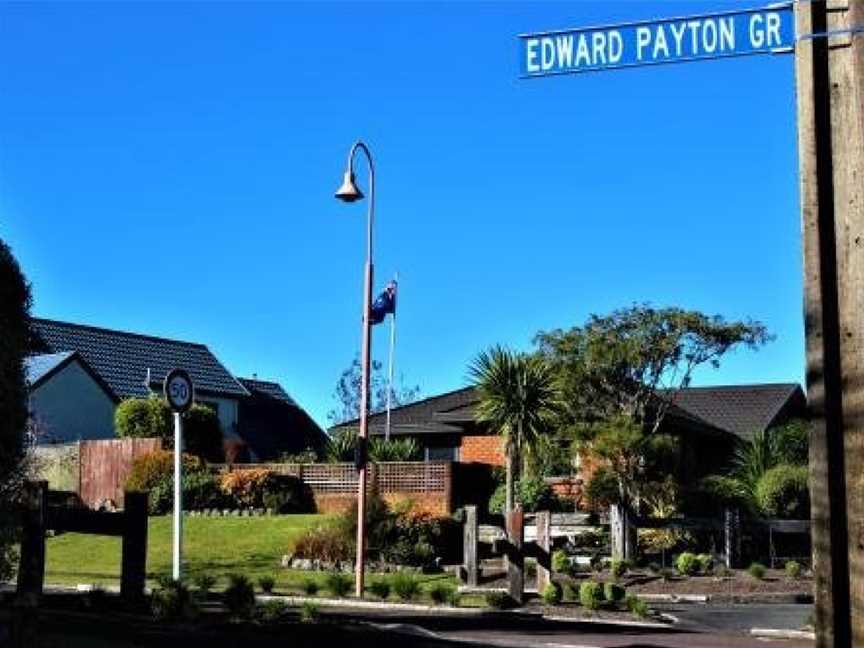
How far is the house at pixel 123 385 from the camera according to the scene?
1800 inches

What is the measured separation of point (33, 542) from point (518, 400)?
19.4m

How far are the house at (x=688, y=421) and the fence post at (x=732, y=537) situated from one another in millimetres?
10232

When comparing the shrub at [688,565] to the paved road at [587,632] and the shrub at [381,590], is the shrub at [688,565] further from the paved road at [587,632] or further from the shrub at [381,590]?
the shrub at [381,590]

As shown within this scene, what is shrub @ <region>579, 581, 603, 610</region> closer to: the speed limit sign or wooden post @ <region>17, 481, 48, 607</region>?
the speed limit sign

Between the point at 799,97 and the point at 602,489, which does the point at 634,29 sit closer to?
the point at 799,97

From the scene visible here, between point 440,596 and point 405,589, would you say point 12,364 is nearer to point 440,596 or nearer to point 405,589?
point 440,596

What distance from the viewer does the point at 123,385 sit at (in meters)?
49.5

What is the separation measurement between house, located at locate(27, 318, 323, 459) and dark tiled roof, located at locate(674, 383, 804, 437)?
1819 cm

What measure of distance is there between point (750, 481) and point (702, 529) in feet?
21.8

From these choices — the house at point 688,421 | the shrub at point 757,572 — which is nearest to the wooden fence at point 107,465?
the house at point 688,421

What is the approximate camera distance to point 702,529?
76.8 feet

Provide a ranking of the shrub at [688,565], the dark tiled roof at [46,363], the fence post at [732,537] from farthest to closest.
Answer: the dark tiled roof at [46,363], the fence post at [732,537], the shrub at [688,565]

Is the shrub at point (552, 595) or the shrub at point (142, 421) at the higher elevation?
the shrub at point (142, 421)

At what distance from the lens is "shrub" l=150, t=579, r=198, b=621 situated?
11.0 m
